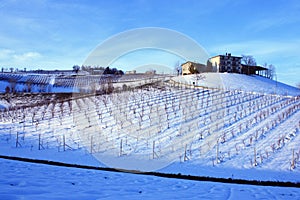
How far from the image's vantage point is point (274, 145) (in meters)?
10.4

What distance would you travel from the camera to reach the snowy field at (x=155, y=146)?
3857 millimetres

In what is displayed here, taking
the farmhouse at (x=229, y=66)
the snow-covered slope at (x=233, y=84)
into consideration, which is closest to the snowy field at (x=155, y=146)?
the snow-covered slope at (x=233, y=84)

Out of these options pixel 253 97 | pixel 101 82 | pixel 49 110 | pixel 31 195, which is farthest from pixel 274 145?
pixel 101 82

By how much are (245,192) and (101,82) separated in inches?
1179

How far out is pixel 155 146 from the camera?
1124 centimetres

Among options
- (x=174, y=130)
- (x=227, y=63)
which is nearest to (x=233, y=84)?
(x=227, y=63)

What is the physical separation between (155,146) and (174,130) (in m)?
2.16

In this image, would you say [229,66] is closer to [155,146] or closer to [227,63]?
[227,63]

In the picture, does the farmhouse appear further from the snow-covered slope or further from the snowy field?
the snowy field

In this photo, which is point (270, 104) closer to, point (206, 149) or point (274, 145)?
point (274, 145)

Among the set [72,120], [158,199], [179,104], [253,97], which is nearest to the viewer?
[158,199]

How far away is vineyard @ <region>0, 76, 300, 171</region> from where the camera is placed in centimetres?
1003

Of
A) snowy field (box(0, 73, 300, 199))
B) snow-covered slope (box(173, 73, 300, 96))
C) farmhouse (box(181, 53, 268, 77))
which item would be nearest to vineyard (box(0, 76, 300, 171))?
snowy field (box(0, 73, 300, 199))

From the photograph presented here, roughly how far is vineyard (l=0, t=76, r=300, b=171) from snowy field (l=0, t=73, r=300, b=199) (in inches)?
1.7
